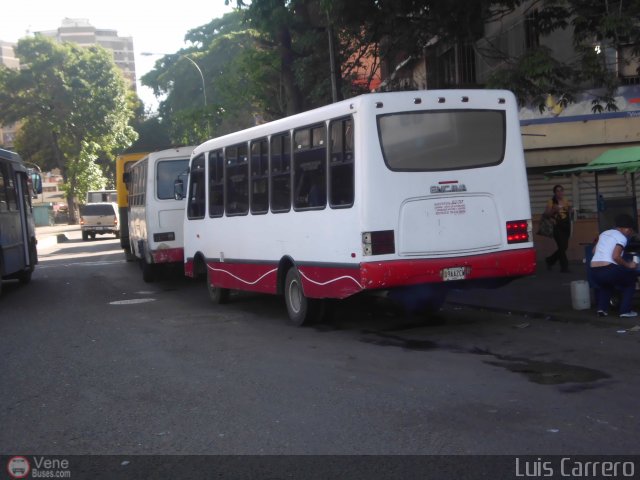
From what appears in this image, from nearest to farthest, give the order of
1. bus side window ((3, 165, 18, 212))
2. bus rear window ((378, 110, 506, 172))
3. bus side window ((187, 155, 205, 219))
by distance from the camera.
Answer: bus rear window ((378, 110, 506, 172))
bus side window ((187, 155, 205, 219))
bus side window ((3, 165, 18, 212))

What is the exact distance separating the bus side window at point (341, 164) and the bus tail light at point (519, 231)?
2.04 metres

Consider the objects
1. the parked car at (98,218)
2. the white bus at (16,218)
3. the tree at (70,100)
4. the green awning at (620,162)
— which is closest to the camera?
the green awning at (620,162)

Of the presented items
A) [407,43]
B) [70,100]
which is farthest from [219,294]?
[70,100]

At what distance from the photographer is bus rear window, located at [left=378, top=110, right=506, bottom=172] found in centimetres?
1005

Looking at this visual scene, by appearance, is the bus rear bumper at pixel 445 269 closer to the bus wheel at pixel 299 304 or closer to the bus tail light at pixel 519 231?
the bus tail light at pixel 519 231

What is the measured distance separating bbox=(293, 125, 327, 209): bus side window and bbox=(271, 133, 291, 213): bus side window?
0.23 m

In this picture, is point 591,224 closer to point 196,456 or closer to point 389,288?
point 389,288

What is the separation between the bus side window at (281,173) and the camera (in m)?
11.7

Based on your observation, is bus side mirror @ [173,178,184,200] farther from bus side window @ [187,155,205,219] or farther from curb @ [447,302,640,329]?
curb @ [447,302,640,329]

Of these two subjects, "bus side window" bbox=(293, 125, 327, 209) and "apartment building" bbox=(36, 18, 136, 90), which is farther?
"apartment building" bbox=(36, 18, 136, 90)

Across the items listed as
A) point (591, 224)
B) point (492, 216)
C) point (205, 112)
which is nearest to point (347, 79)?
point (205, 112)

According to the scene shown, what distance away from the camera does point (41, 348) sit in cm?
1041

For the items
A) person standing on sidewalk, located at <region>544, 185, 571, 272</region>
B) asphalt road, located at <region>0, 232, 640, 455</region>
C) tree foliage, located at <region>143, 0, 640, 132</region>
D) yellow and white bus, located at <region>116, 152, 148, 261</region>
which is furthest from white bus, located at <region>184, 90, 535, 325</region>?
yellow and white bus, located at <region>116, 152, 148, 261</region>

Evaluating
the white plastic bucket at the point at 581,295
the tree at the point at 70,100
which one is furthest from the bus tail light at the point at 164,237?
the tree at the point at 70,100
